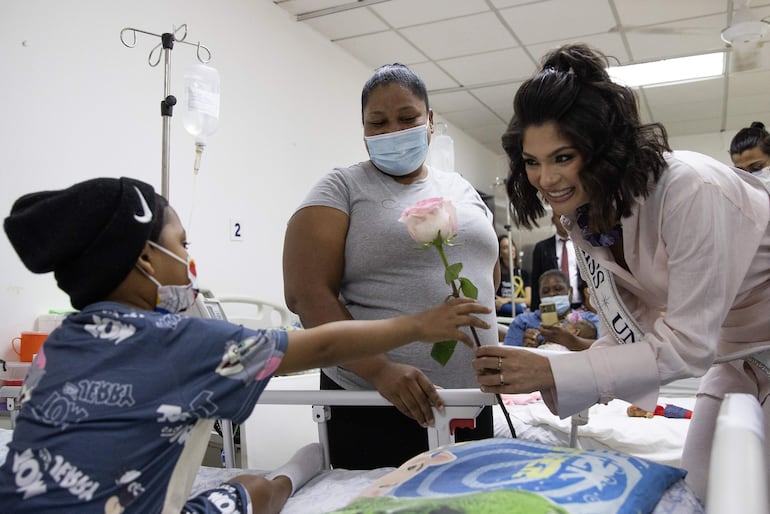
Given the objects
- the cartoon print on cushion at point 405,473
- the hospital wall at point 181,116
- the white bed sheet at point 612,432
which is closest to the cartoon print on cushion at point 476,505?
the cartoon print on cushion at point 405,473

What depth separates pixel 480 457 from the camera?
1150 mm

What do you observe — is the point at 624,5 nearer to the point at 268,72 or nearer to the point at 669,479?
the point at 268,72

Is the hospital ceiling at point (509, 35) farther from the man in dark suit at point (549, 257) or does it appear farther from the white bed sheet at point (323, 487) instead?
the white bed sheet at point (323, 487)

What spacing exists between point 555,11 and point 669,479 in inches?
184

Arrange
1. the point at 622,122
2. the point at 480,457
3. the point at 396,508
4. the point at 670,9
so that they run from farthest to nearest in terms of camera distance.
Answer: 1. the point at 670,9
2. the point at 622,122
3. the point at 480,457
4. the point at 396,508

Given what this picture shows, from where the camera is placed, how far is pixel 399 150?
1764mm

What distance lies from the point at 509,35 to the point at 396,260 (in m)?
4.46

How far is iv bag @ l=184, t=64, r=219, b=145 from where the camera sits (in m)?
3.17

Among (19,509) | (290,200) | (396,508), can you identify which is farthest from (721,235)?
(290,200)

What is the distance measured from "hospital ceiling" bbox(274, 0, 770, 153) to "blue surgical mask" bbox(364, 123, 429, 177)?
3.42 metres

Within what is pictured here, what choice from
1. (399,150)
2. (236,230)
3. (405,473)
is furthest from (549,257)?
(405,473)

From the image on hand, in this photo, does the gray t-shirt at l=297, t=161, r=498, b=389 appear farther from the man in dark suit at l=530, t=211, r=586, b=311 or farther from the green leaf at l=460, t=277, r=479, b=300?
the man in dark suit at l=530, t=211, r=586, b=311

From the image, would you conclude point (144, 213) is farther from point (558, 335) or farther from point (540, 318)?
point (540, 318)

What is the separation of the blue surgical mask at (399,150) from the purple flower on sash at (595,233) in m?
0.48
